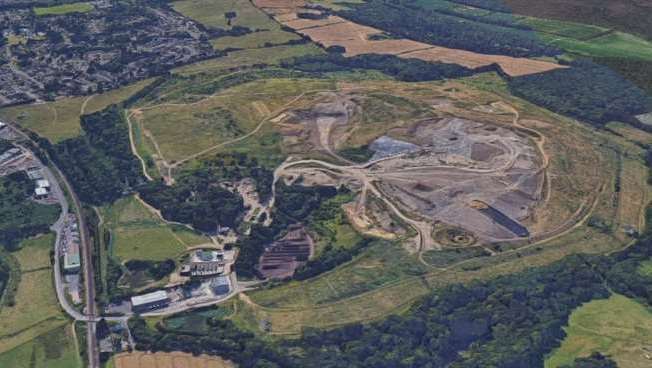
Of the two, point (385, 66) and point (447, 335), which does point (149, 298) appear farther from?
point (385, 66)

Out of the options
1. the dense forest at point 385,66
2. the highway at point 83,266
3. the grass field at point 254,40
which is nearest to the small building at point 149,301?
the highway at point 83,266

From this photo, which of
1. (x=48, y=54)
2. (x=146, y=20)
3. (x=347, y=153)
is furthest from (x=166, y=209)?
(x=146, y=20)

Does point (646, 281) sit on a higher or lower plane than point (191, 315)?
higher

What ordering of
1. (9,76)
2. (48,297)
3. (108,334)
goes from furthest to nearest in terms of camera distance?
(9,76) → (48,297) → (108,334)

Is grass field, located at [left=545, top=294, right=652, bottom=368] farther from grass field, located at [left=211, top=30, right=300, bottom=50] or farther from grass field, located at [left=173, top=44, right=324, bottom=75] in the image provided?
grass field, located at [left=211, top=30, right=300, bottom=50]

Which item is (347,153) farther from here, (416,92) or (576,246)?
(576,246)
